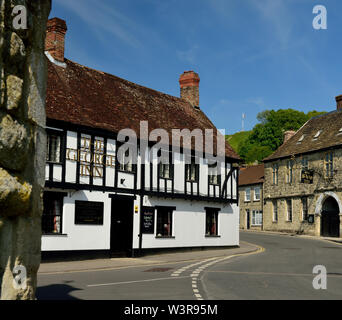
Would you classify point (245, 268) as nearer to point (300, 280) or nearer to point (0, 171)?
point (300, 280)

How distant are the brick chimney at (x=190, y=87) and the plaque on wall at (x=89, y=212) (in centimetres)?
1371

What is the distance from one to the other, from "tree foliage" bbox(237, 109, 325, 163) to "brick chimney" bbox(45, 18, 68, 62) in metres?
55.6

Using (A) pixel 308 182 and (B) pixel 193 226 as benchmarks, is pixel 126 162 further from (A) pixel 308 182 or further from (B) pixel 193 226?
(A) pixel 308 182

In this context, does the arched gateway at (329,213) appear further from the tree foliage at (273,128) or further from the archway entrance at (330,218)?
the tree foliage at (273,128)

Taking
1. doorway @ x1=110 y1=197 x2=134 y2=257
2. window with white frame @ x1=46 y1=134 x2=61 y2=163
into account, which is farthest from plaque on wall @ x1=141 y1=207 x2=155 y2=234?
window with white frame @ x1=46 y1=134 x2=61 y2=163

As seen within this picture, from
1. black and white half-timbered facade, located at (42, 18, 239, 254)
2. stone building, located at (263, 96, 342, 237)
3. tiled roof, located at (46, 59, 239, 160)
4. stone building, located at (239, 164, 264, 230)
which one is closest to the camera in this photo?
black and white half-timbered facade, located at (42, 18, 239, 254)

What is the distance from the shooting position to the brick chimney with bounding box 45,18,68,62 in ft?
76.0

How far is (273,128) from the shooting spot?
79.1m

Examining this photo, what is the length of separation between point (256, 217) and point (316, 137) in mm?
12399

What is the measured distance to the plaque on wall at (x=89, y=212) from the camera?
67.3 ft

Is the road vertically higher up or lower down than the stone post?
lower down

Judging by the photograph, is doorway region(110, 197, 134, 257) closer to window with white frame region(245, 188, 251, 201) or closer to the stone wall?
the stone wall

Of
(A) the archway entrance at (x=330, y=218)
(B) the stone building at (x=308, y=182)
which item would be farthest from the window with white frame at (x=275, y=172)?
(A) the archway entrance at (x=330, y=218)
